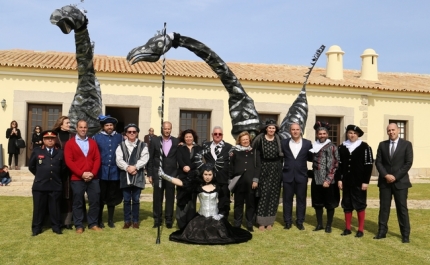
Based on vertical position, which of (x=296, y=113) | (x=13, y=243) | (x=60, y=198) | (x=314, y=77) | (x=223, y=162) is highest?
(x=314, y=77)

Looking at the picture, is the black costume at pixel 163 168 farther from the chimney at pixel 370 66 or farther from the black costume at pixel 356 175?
the chimney at pixel 370 66

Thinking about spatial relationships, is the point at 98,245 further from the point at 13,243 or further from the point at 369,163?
the point at 369,163

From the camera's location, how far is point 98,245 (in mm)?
5270

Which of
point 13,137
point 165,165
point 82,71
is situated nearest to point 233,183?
point 165,165

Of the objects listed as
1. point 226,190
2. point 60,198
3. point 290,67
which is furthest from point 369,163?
point 290,67

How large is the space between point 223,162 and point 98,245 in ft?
6.46

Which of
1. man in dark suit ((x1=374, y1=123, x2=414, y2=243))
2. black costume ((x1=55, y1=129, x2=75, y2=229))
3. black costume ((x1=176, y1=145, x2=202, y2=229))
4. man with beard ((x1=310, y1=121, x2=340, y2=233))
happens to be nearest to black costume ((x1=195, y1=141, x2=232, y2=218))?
black costume ((x1=176, y1=145, x2=202, y2=229))

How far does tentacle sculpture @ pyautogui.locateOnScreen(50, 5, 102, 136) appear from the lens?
229 inches

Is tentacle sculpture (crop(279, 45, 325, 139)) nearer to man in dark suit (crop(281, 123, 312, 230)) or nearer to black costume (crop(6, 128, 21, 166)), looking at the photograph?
man in dark suit (crop(281, 123, 312, 230))

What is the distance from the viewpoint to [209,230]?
5.47 metres

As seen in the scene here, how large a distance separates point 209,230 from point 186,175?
111cm

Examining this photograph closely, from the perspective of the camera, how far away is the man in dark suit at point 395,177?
5.78 metres

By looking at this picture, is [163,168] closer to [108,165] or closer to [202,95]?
[108,165]

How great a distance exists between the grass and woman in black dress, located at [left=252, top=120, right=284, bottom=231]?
24cm
